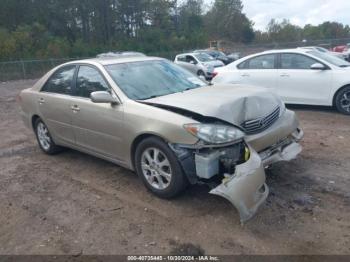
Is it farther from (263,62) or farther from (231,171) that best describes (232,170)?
(263,62)

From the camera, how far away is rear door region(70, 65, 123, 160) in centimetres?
457

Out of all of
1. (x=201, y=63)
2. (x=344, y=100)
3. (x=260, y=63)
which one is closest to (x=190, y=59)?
(x=201, y=63)

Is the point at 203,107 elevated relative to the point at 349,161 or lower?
elevated

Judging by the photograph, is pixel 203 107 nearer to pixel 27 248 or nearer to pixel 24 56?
pixel 27 248

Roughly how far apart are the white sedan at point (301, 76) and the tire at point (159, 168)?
5272mm

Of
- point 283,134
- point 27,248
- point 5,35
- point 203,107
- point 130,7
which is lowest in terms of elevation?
point 27,248

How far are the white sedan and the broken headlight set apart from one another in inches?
197

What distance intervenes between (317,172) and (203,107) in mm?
1903

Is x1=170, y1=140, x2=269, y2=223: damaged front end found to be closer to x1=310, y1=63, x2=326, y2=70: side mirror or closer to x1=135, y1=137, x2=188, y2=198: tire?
x1=135, y1=137, x2=188, y2=198: tire

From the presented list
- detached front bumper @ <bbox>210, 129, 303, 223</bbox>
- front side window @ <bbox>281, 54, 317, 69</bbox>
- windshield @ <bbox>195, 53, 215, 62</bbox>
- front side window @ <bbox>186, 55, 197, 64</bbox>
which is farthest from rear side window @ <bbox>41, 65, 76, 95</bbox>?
windshield @ <bbox>195, 53, 215, 62</bbox>

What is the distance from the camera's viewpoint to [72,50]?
38.0m

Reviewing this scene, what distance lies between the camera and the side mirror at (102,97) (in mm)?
4410

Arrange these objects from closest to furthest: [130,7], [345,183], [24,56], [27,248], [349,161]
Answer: [27,248]
[345,183]
[349,161]
[24,56]
[130,7]

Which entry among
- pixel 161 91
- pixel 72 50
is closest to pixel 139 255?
pixel 161 91
